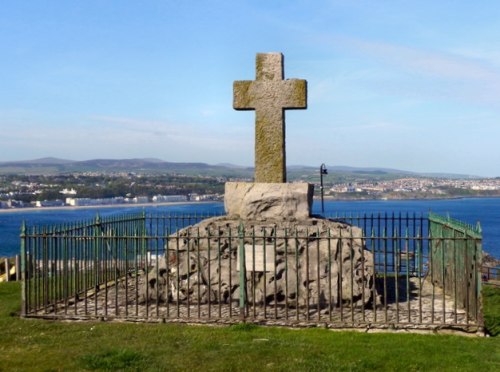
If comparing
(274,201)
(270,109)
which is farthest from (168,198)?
(274,201)

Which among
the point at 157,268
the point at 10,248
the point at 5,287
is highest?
the point at 157,268

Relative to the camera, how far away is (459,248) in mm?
10422

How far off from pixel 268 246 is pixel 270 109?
3.64 m

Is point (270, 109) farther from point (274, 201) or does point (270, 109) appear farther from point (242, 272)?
point (242, 272)

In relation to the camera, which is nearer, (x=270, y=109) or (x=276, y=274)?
(x=276, y=274)

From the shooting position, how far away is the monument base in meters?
12.5

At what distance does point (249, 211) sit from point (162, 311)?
10.2 feet

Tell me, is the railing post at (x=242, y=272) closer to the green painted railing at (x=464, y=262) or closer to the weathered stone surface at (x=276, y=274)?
the weathered stone surface at (x=276, y=274)

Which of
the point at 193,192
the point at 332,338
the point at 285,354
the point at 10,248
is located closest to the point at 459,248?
the point at 332,338

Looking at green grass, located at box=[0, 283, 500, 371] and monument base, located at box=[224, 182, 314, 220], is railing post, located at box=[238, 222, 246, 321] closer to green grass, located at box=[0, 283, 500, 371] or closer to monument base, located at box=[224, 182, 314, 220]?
green grass, located at box=[0, 283, 500, 371]

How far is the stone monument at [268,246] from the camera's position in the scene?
10305 millimetres

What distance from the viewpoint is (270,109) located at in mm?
12953

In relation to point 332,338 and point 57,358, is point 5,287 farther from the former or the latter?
point 332,338

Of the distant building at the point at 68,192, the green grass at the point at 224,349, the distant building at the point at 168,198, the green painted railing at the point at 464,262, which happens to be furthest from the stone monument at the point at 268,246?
the distant building at the point at 68,192
